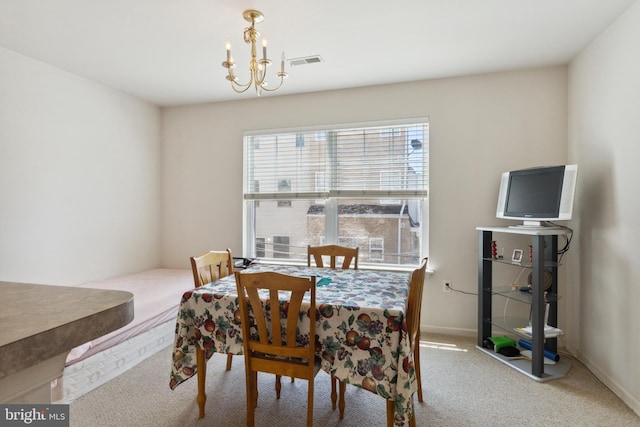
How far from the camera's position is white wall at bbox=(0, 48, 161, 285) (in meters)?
2.70

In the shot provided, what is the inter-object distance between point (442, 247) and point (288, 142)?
2.02m

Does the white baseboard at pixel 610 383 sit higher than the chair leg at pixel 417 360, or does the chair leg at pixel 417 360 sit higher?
the chair leg at pixel 417 360

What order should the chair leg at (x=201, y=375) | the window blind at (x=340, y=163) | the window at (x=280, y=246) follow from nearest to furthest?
the chair leg at (x=201, y=375), the window blind at (x=340, y=163), the window at (x=280, y=246)

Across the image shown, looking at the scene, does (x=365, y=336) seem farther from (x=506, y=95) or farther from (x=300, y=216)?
(x=506, y=95)

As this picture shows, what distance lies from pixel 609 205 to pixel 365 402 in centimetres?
219

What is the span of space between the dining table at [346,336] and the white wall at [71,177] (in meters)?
1.92

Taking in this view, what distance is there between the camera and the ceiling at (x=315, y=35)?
83.0 inches

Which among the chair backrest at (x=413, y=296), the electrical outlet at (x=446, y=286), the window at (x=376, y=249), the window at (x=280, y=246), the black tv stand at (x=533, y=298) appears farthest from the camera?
the window at (x=280, y=246)

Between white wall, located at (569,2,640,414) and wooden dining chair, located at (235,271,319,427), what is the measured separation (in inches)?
80.9

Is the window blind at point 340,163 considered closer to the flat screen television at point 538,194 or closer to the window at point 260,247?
the window at point 260,247

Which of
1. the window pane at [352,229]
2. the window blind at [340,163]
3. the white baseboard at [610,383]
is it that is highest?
the window blind at [340,163]

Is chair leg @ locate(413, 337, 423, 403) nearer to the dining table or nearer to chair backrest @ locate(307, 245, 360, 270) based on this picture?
the dining table

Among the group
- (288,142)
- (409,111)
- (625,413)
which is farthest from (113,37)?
(625,413)

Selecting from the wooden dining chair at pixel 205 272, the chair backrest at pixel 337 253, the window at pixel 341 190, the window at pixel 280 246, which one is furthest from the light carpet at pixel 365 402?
the window at pixel 280 246
